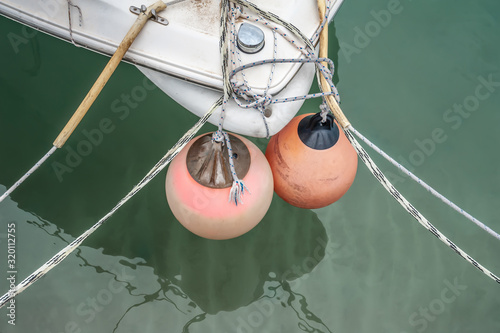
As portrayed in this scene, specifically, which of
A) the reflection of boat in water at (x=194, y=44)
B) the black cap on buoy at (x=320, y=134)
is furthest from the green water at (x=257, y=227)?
the black cap on buoy at (x=320, y=134)

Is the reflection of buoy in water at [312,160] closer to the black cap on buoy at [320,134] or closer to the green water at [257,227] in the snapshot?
the black cap on buoy at [320,134]

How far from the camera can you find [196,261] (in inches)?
150

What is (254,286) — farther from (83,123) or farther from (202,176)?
(83,123)

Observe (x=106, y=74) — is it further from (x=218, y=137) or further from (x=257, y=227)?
(x=257, y=227)

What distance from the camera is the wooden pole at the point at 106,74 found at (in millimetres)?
2863

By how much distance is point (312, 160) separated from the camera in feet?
9.61

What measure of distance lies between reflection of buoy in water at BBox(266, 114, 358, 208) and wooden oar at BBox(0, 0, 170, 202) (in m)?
1.08

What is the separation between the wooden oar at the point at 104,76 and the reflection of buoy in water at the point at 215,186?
0.61 m

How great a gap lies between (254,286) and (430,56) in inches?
107

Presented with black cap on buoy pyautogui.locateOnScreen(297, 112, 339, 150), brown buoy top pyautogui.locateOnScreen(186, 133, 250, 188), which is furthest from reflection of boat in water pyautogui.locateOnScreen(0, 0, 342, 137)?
brown buoy top pyautogui.locateOnScreen(186, 133, 250, 188)

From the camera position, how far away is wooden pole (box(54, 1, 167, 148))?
9.39ft

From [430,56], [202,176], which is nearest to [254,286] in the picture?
[202,176]

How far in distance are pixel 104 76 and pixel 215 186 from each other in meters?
0.95

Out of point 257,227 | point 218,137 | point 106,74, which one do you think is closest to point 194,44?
point 106,74
